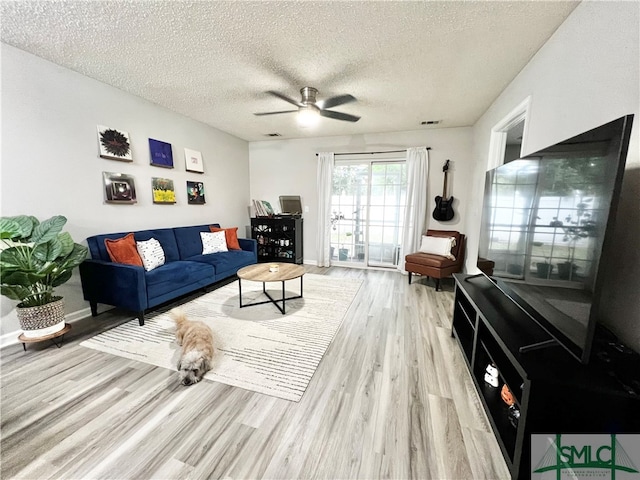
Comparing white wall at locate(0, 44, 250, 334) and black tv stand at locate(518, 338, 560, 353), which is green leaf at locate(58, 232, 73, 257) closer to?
white wall at locate(0, 44, 250, 334)

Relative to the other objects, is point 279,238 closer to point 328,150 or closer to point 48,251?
point 328,150

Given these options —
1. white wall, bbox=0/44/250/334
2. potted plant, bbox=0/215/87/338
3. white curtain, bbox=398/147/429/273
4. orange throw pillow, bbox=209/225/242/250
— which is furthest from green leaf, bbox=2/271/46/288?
white curtain, bbox=398/147/429/273

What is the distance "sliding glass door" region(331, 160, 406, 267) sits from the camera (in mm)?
4570

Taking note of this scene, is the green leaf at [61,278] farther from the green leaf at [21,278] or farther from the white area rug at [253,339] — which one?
the white area rug at [253,339]

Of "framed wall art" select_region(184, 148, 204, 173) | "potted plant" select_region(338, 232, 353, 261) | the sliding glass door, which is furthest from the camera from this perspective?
"potted plant" select_region(338, 232, 353, 261)

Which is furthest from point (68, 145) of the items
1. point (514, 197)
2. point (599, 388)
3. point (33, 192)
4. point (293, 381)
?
point (599, 388)

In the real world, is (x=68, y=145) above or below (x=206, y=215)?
above

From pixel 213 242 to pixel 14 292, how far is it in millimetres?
2092

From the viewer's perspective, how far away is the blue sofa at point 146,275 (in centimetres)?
244

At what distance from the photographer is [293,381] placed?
1.75 metres

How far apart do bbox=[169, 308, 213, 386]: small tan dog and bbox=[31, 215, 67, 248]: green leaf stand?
1.17 metres

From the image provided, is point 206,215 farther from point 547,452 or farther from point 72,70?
point 547,452

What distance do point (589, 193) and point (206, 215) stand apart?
452cm

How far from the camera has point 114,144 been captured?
286 centimetres
